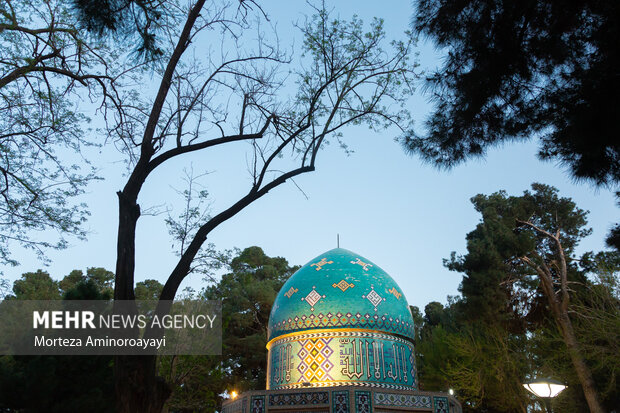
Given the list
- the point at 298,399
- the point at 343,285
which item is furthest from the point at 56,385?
the point at 343,285

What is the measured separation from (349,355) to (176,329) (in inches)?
314

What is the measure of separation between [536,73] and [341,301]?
927cm

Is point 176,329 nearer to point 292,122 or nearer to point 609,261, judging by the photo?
point 292,122

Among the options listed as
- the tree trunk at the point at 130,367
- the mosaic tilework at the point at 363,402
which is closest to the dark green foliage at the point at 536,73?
the tree trunk at the point at 130,367

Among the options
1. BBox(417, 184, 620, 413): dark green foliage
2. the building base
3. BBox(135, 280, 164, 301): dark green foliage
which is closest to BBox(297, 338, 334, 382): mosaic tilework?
the building base

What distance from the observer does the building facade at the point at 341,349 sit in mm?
11258

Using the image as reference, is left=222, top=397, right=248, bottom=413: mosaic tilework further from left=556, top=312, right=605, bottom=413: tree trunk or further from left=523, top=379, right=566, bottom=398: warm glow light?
left=556, top=312, right=605, bottom=413: tree trunk

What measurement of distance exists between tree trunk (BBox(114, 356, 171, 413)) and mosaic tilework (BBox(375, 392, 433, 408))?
712 cm

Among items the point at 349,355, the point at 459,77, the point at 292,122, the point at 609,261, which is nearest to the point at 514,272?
the point at 609,261

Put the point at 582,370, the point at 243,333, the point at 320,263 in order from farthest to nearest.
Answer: the point at 243,333
the point at 582,370
the point at 320,263

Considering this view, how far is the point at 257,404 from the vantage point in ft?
37.1

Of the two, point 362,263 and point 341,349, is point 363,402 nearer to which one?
point 341,349

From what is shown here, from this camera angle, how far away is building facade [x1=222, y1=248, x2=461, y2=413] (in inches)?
443

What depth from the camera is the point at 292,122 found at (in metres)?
8.22
